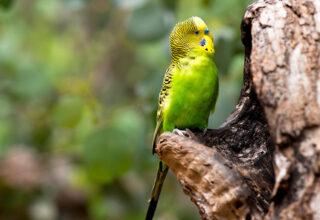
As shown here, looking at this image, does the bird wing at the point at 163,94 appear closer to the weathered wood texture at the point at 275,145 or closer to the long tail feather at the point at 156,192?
the long tail feather at the point at 156,192

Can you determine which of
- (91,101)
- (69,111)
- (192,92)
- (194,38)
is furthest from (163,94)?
(91,101)

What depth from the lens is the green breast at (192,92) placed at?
2184mm

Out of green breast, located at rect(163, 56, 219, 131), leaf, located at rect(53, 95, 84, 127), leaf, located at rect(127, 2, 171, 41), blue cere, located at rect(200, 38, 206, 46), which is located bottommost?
green breast, located at rect(163, 56, 219, 131)

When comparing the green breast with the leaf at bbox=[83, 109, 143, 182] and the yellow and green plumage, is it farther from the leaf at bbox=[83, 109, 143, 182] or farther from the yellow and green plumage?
the leaf at bbox=[83, 109, 143, 182]

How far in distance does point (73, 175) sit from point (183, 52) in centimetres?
246

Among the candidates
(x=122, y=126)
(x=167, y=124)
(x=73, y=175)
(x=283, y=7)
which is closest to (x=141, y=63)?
(x=73, y=175)

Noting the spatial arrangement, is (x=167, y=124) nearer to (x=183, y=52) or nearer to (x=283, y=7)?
(x=183, y=52)

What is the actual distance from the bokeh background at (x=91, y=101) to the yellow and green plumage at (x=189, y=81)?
0.46 feet

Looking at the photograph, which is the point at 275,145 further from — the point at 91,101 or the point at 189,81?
the point at 91,101

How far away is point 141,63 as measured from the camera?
5.06m

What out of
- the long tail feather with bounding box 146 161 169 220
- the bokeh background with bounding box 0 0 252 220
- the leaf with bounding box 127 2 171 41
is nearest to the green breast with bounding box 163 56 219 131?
the bokeh background with bounding box 0 0 252 220

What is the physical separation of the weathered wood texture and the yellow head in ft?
1.53

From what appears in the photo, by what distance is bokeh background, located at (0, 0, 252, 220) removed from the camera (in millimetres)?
2602

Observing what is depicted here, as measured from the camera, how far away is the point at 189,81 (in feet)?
7.21
